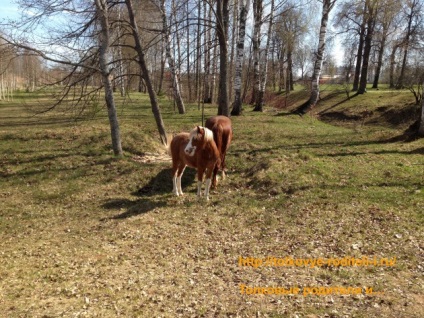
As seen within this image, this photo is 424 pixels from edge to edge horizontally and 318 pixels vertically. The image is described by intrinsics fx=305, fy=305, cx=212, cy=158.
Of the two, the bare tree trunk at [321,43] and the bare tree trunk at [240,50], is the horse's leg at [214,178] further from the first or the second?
the bare tree trunk at [321,43]

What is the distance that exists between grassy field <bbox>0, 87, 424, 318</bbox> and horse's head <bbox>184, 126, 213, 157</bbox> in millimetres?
1763

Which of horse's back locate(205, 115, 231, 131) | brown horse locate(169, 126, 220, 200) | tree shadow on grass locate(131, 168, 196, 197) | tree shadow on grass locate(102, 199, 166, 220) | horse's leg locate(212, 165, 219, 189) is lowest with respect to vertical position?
tree shadow on grass locate(102, 199, 166, 220)

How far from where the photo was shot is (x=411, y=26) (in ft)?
121

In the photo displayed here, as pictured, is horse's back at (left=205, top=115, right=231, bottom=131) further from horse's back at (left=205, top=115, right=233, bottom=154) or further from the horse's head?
the horse's head

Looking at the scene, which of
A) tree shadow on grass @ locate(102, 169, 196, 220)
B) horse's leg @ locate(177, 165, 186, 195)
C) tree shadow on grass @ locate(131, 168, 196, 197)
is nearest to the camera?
tree shadow on grass @ locate(102, 169, 196, 220)

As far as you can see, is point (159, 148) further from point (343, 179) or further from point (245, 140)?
point (343, 179)

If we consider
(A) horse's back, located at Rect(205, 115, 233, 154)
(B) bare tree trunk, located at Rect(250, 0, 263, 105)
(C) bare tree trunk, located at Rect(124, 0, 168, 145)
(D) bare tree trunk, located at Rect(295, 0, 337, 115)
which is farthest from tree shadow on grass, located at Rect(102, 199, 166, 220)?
(D) bare tree trunk, located at Rect(295, 0, 337, 115)

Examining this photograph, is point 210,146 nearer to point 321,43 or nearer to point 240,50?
point 240,50

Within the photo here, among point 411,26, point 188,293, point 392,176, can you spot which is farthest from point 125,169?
point 411,26

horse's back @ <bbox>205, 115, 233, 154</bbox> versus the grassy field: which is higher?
horse's back @ <bbox>205, 115, 233, 154</bbox>

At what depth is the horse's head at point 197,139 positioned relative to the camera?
8422mm

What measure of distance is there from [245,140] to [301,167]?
14.5 ft

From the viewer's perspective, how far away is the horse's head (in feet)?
27.6

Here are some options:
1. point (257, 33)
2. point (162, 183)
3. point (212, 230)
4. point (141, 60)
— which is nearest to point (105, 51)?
point (141, 60)
